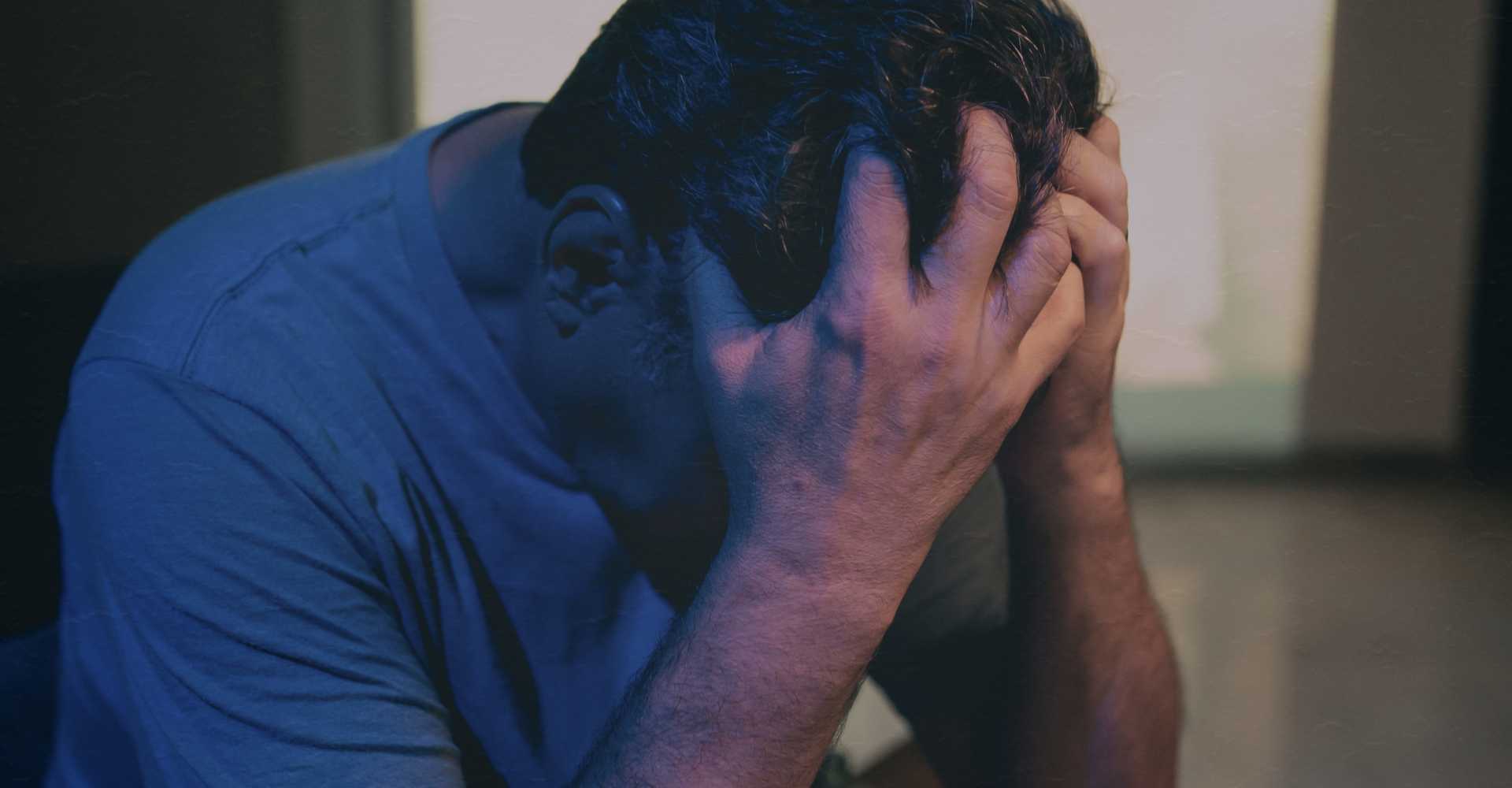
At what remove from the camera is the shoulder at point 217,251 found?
0.78m

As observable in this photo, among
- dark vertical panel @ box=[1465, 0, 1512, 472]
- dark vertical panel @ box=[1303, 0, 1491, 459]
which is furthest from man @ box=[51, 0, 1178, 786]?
dark vertical panel @ box=[1465, 0, 1512, 472]

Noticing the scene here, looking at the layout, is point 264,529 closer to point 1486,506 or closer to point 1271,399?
point 1486,506

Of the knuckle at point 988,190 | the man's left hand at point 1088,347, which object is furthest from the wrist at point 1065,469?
the knuckle at point 988,190

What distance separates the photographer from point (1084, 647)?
38.5 inches

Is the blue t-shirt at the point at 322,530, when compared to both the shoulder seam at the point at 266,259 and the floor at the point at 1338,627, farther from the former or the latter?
the floor at the point at 1338,627

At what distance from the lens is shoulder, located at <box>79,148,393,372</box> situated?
781mm

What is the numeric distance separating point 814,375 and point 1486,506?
1.08 meters

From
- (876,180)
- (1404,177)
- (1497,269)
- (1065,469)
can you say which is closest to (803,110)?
(876,180)

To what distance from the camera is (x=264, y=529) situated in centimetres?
74

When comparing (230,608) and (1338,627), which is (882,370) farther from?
(1338,627)

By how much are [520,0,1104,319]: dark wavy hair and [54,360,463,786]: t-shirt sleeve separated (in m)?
0.32

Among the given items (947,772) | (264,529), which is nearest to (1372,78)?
(947,772)

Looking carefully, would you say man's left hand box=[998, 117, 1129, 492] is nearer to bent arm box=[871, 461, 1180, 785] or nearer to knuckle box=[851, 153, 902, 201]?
bent arm box=[871, 461, 1180, 785]

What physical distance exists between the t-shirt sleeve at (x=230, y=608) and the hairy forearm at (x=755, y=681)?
157mm
